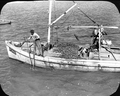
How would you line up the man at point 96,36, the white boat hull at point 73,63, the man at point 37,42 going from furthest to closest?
the man at point 96,36 → the man at point 37,42 → the white boat hull at point 73,63

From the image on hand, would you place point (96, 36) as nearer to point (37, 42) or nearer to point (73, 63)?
point (73, 63)

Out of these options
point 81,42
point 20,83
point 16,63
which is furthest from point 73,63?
point 81,42

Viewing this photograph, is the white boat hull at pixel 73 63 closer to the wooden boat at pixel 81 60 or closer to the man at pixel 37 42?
the wooden boat at pixel 81 60

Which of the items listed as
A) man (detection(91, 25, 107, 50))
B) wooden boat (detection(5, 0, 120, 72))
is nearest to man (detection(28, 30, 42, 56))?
wooden boat (detection(5, 0, 120, 72))

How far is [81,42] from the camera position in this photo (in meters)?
21.1

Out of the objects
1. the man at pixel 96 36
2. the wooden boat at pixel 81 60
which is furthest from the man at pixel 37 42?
the man at pixel 96 36

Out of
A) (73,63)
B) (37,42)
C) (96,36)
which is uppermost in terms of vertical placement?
(96,36)

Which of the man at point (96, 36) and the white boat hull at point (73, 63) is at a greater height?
the man at point (96, 36)

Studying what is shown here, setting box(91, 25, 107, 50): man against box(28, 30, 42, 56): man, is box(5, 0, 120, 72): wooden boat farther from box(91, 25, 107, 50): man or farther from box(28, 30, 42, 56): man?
box(91, 25, 107, 50): man

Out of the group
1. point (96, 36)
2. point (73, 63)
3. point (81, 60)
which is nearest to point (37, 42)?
point (73, 63)

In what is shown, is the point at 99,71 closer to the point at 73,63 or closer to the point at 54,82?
the point at 73,63

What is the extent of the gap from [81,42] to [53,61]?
8485mm

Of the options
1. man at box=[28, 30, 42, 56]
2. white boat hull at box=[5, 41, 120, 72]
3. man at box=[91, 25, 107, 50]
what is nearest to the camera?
white boat hull at box=[5, 41, 120, 72]

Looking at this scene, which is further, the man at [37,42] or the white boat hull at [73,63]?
the man at [37,42]
